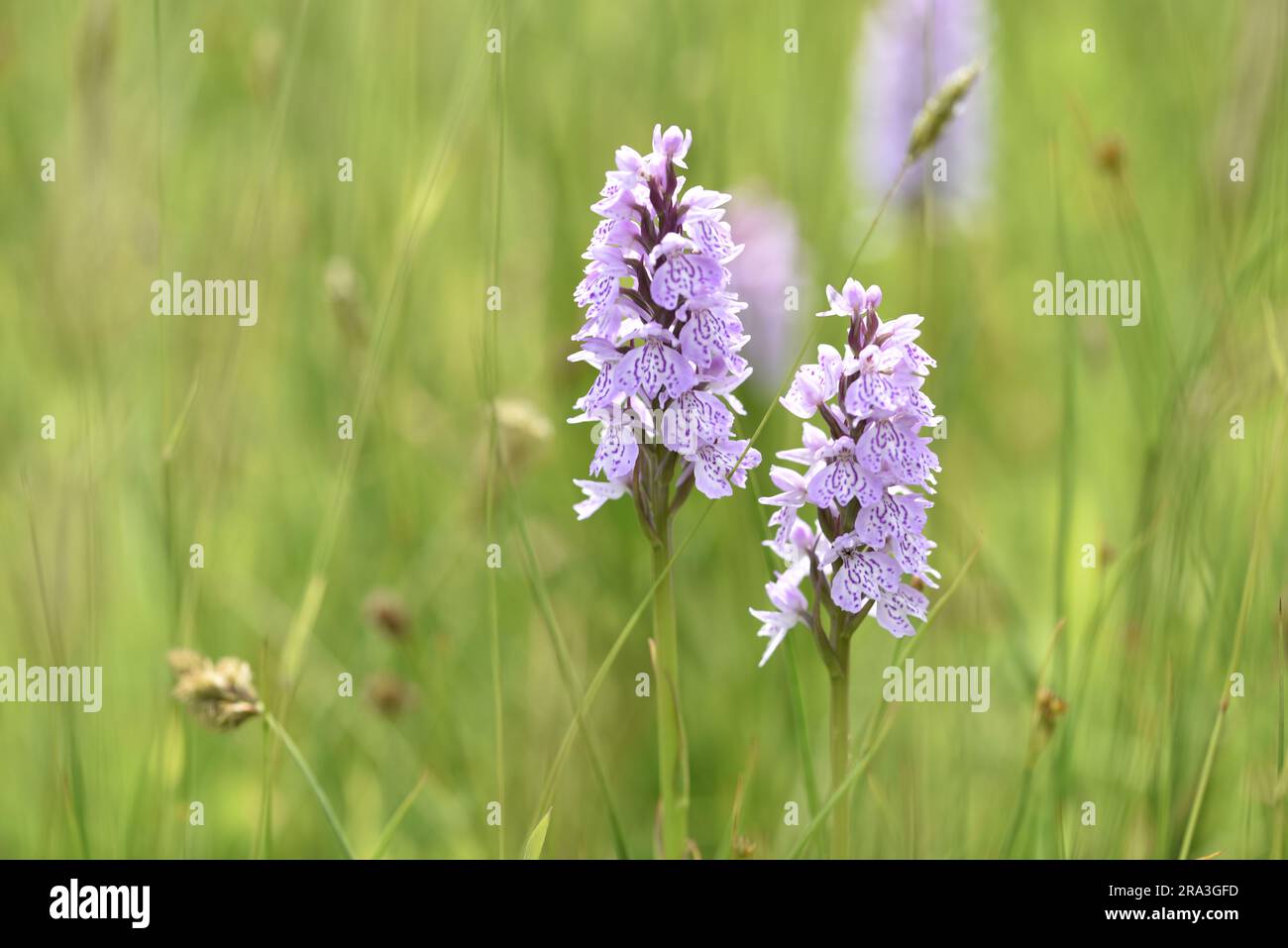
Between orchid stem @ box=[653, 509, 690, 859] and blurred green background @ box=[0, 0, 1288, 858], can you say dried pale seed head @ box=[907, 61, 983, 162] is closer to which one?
blurred green background @ box=[0, 0, 1288, 858]

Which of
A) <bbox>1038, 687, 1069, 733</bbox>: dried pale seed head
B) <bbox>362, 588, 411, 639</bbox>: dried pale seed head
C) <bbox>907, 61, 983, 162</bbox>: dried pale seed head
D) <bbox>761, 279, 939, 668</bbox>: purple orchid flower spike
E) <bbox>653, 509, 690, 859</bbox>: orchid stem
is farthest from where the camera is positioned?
<bbox>362, 588, 411, 639</bbox>: dried pale seed head

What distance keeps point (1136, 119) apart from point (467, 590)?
4042mm

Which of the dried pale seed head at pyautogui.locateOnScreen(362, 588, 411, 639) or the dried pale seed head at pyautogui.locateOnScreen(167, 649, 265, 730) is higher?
the dried pale seed head at pyautogui.locateOnScreen(362, 588, 411, 639)

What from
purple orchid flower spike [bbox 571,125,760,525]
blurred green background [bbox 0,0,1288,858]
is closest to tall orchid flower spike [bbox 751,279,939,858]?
purple orchid flower spike [bbox 571,125,760,525]

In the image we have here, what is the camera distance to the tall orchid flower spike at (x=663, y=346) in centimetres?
172

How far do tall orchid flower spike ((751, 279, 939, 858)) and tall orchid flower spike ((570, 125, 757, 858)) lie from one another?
11cm

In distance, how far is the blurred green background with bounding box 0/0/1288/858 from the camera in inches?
105

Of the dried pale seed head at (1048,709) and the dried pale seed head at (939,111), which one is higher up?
the dried pale seed head at (939,111)

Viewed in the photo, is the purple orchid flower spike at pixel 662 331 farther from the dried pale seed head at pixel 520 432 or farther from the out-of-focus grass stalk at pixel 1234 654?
the out-of-focus grass stalk at pixel 1234 654

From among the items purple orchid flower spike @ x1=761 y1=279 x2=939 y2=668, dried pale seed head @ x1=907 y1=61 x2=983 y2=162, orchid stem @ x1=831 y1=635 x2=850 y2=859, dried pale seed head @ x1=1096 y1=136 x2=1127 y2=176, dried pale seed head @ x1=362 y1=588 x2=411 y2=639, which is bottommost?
orchid stem @ x1=831 y1=635 x2=850 y2=859

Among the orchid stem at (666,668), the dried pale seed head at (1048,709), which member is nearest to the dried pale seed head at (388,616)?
the orchid stem at (666,668)

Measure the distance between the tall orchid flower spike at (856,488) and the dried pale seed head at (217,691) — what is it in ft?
2.56

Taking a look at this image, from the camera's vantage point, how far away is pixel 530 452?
303cm

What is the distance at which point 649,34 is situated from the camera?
205 inches
